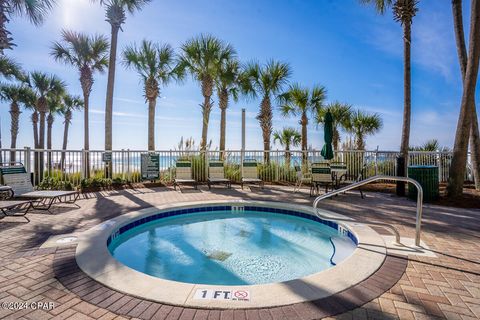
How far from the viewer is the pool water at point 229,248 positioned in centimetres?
316

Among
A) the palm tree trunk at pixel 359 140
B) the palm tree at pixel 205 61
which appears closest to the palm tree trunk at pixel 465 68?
the palm tree at pixel 205 61

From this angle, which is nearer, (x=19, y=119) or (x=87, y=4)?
(x=87, y=4)

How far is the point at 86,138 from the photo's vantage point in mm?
16609

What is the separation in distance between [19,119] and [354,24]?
2562 cm

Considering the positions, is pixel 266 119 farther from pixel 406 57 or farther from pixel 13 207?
pixel 13 207

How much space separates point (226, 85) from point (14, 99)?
18476 mm

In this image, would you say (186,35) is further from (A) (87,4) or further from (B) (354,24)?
(B) (354,24)

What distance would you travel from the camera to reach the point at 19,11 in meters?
7.54

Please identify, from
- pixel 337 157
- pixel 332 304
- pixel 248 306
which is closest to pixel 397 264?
pixel 332 304

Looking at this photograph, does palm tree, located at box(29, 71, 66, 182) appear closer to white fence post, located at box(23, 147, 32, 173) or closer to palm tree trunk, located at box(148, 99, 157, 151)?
palm tree trunk, located at box(148, 99, 157, 151)

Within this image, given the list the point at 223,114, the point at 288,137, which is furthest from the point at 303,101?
the point at 288,137

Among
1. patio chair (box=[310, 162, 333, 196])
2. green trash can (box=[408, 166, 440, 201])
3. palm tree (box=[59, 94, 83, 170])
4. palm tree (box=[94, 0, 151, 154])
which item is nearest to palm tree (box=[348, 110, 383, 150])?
green trash can (box=[408, 166, 440, 201])

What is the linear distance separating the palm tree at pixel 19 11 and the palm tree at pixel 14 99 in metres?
15.3

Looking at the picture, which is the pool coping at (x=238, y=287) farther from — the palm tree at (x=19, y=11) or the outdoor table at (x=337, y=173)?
the palm tree at (x=19, y=11)
